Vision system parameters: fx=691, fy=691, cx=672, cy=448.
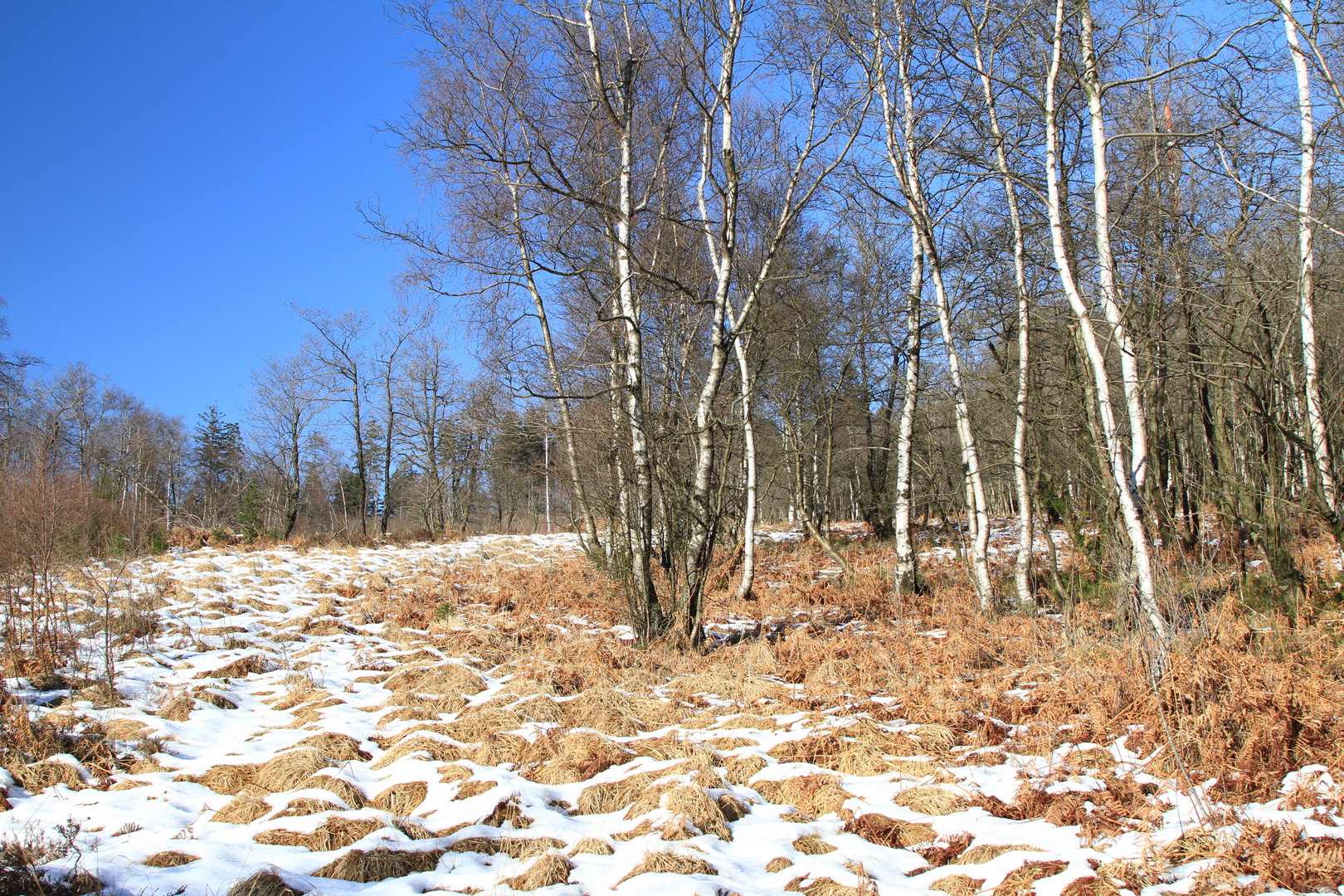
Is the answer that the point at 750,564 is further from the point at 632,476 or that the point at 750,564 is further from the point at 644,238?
the point at 644,238

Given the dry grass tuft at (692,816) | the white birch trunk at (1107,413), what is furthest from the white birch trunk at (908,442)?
the dry grass tuft at (692,816)

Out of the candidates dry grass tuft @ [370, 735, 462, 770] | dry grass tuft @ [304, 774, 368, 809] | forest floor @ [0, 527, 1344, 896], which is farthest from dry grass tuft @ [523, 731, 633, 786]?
dry grass tuft @ [304, 774, 368, 809]

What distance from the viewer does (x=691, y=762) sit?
412cm

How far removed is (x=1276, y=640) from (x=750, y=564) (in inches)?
209

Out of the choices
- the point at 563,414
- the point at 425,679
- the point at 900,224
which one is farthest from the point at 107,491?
the point at 900,224

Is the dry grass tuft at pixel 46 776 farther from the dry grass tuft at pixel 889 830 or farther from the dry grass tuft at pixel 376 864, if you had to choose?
the dry grass tuft at pixel 889 830

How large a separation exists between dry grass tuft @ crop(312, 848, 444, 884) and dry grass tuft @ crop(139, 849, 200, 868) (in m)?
0.59

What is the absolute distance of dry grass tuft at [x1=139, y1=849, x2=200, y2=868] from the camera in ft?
9.91

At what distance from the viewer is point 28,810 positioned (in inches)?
138

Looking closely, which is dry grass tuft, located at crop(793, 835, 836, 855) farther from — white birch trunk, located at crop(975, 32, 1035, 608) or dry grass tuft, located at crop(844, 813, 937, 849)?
white birch trunk, located at crop(975, 32, 1035, 608)

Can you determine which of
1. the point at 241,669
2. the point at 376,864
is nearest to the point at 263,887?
the point at 376,864

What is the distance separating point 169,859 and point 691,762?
2.57 m

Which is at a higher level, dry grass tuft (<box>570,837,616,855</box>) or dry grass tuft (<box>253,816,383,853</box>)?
dry grass tuft (<box>253,816,383,853</box>)

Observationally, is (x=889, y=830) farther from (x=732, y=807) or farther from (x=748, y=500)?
(x=748, y=500)
